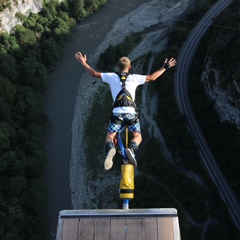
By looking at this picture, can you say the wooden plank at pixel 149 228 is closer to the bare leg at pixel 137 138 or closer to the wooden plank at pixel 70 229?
the wooden plank at pixel 70 229

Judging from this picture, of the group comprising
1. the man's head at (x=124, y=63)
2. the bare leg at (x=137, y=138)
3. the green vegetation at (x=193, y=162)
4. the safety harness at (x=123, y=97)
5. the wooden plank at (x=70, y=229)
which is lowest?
the wooden plank at (x=70, y=229)

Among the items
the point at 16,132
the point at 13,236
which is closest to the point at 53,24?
the point at 16,132

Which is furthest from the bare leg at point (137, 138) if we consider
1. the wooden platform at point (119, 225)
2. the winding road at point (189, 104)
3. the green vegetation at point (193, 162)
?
the winding road at point (189, 104)

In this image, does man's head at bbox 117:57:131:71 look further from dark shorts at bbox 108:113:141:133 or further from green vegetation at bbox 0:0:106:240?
green vegetation at bbox 0:0:106:240

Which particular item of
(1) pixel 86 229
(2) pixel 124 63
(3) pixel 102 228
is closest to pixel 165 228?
(3) pixel 102 228

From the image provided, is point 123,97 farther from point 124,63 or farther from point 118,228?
point 118,228
